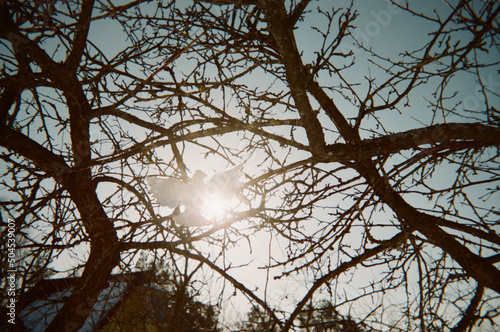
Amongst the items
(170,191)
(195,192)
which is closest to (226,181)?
(195,192)

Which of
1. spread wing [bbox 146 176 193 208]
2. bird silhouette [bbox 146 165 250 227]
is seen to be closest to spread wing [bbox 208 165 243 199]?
bird silhouette [bbox 146 165 250 227]

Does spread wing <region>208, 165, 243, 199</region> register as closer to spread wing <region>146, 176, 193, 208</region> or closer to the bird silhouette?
the bird silhouette

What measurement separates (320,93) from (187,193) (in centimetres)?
211

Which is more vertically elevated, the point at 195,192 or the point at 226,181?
the point at 226,181

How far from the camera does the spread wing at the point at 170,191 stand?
9.25 feet

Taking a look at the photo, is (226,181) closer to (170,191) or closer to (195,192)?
(195,192)

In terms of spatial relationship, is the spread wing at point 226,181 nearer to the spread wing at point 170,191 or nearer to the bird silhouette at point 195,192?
the bird silhouette at point 195,192

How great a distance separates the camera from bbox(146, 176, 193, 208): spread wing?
282 centimetres

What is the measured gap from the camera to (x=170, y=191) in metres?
2.97

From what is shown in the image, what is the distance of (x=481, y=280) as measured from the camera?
6.01 ft

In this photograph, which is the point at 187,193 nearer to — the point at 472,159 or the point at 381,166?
the point at 381,166

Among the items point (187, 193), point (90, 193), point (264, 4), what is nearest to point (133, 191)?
point (90, 193)

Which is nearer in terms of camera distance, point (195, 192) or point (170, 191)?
Answer: point (195, 192)

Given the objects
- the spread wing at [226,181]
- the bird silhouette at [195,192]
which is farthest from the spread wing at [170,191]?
the spread wing at [226,181]
